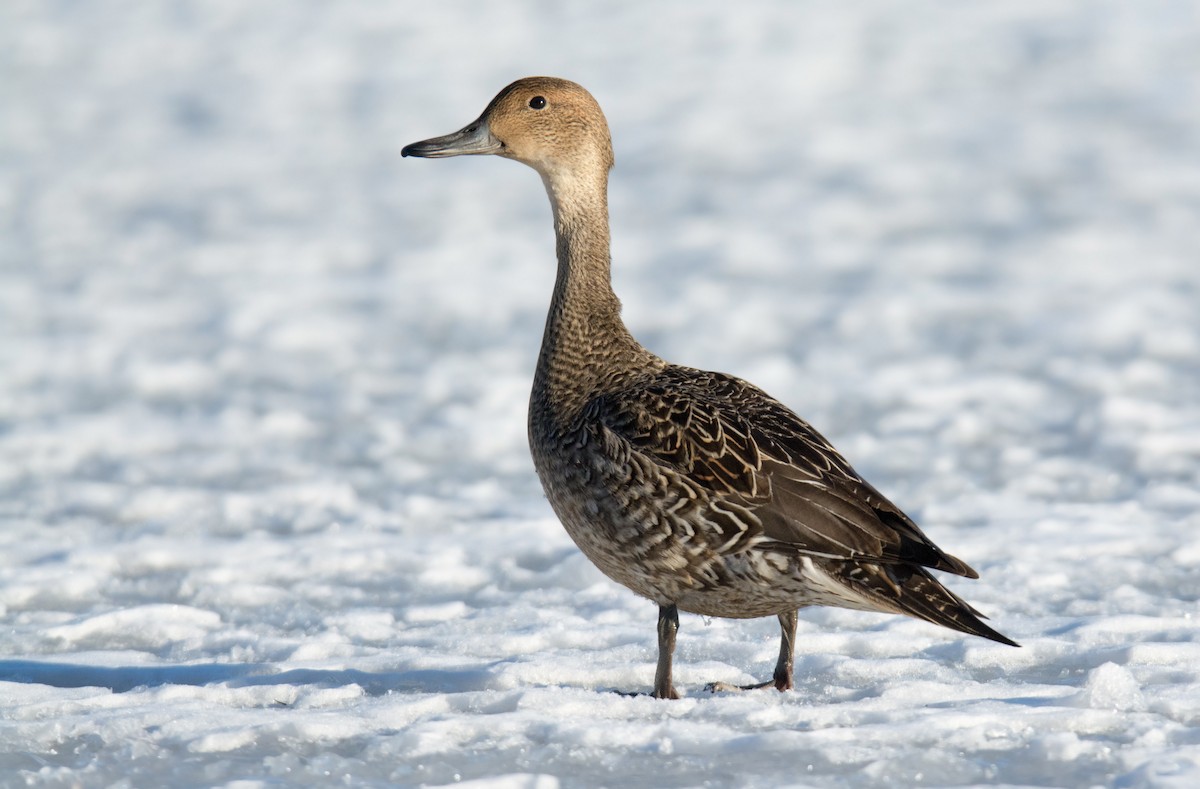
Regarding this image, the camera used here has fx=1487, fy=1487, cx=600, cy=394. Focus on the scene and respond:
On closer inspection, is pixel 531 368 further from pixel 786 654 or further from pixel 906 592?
pixel 906 592

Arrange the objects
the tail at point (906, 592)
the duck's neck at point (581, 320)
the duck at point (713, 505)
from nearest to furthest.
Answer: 1. the tail at point (906, 592)
2. the duck at point (713, 505)
3. the duck's neck at point (581, 320)

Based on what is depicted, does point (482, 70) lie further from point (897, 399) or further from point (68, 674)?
point (68, 674)

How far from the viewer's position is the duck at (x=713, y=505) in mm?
4672

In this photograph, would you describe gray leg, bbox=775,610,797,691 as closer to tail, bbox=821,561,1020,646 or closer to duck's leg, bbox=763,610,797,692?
duck's leg, bbox=763,610,797,692

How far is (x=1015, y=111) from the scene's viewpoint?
14516 mm

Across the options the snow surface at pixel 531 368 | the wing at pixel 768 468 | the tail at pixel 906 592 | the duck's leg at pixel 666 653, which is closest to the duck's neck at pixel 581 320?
the wing at pixel 768 468

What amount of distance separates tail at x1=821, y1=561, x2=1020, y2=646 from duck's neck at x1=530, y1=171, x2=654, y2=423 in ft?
3.82

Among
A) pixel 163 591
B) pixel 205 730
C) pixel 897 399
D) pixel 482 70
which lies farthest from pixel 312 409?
pixel 482 70

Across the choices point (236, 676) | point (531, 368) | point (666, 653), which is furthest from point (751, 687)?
point (531, 368)

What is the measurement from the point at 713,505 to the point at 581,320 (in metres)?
1.16

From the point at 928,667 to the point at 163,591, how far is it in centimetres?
341

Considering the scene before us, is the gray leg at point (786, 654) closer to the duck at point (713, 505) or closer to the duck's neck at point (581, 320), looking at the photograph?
the duck at point (713, 505)

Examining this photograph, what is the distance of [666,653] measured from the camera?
193 inches

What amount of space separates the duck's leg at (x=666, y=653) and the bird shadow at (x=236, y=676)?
650 mm
